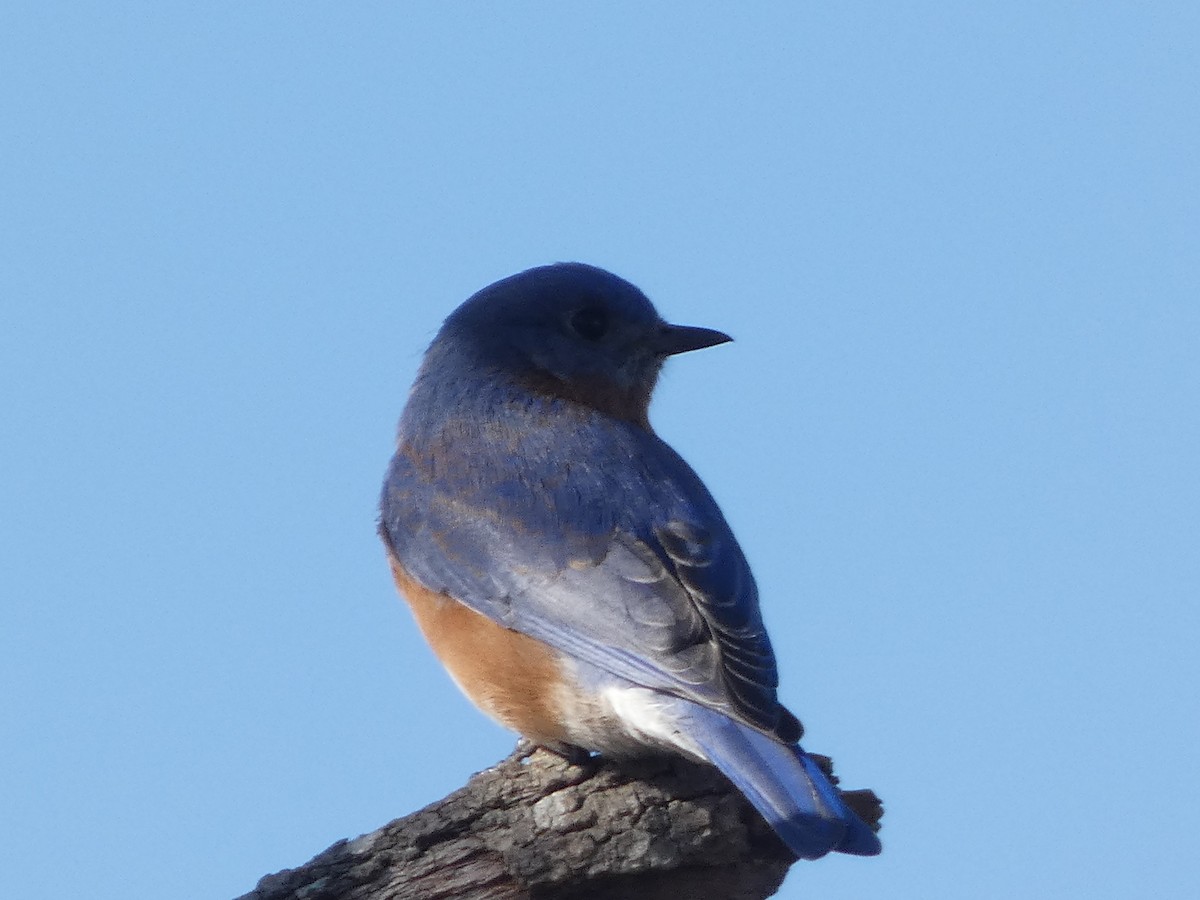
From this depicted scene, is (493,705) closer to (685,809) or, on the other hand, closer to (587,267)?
(685,809)

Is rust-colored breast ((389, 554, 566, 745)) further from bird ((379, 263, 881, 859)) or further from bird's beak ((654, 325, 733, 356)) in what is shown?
bird's beak ((654, 325, 733, 356))

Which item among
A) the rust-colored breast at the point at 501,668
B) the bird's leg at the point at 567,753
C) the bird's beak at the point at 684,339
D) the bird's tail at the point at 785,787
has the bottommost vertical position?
the bird's tail at the point at 785,787

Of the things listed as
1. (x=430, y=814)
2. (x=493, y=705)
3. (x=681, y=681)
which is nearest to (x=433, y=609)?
(x=493, y=705)

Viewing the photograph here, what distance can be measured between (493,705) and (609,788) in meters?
0.64

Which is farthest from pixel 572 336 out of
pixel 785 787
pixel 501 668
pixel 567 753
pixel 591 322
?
pixel 785 787

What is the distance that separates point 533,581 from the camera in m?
6.95

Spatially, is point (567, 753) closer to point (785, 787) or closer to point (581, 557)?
point (581, 557)

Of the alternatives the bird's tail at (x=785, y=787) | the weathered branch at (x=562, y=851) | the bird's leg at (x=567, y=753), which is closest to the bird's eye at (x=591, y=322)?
the bird's leg at (x=567, y=753)

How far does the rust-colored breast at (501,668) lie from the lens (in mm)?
6809

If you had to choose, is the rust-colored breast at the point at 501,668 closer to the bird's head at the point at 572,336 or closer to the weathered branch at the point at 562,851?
the weathered branch at the point at 562,851

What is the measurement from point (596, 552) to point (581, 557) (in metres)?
0.07

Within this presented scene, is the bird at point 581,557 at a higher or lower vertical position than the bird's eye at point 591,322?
lower

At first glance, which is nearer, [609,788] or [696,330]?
[609,788]

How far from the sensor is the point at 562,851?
21.4ft
